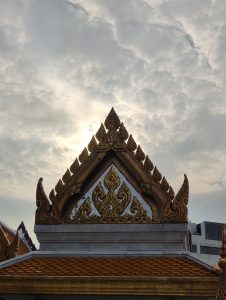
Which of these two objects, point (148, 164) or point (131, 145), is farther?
point (131, 145)

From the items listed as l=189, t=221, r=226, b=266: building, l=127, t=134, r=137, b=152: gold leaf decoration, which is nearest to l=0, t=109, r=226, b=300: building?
l=127, t=134, r=137, b=152: gold leaf decoration

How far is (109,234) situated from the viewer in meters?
9.08

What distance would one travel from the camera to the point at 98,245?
29.8ft

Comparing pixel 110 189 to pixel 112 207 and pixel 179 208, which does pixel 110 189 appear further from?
pixel 179 208

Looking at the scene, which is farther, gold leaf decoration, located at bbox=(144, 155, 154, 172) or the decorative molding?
gold leaf decoration, located at bbox=(144, 155, 154, 172)

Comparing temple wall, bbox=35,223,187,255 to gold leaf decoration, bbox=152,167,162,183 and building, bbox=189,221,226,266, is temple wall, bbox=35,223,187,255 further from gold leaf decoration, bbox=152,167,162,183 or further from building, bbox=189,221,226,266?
building, bbox=189,221,226,266

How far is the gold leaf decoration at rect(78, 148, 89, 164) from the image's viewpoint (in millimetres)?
9703

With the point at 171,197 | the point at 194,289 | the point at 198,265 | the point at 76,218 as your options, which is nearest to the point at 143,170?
the point at 171,197

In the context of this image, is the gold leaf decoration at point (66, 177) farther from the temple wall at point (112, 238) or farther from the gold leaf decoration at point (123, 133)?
the gold leaf decoration at point (123, 133)

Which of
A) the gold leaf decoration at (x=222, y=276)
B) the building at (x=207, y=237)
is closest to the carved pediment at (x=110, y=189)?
the gold leaf decoration at (x=222, y=276)

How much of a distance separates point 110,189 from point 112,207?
41 cm

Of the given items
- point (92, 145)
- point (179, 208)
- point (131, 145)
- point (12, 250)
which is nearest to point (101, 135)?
point (92, 145)

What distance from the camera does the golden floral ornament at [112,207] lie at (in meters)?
9.14

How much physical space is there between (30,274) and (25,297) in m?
0.50
